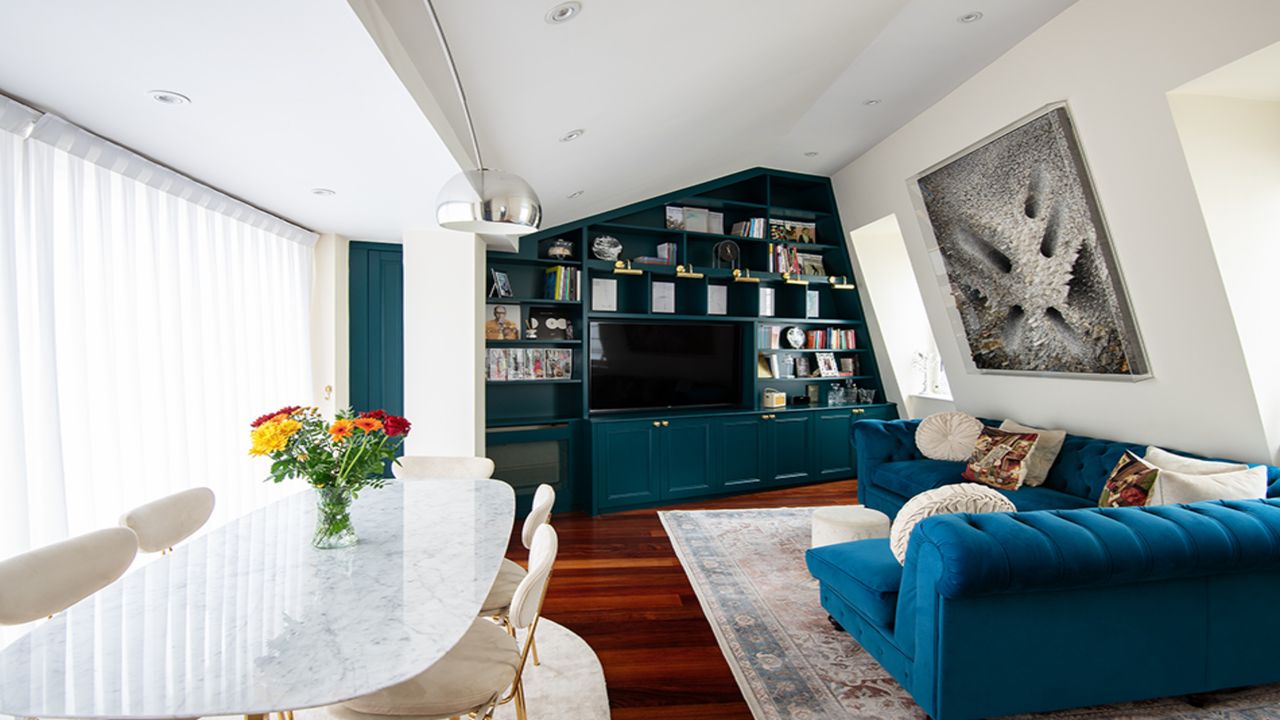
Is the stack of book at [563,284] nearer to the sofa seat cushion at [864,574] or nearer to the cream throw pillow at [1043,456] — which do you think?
the sofa seat cushion at [864,574]

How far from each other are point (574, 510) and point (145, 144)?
3537 millimetres

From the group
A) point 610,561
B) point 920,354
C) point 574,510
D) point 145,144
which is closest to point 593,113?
point 145,144

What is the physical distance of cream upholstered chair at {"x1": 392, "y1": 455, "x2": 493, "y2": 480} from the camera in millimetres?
2959

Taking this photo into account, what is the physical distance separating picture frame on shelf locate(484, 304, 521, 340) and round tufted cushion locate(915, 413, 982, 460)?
125 inches

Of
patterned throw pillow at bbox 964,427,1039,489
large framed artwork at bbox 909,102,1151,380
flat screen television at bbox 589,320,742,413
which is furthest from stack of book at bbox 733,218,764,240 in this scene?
patterned throw pillow at bbox 964,427,1039,489

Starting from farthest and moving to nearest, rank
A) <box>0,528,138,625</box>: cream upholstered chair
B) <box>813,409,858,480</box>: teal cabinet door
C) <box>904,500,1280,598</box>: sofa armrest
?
<box>813,409,858,480</box>: teal cabinet door < <box>904,500,1280,598</box>: sofa armrest < <box>0,528,138,625</box>: cream upholstered chair

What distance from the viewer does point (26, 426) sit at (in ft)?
6.01

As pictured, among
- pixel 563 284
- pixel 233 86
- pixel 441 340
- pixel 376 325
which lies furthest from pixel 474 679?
pixel 563 284

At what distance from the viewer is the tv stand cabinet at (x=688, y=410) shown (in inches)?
182

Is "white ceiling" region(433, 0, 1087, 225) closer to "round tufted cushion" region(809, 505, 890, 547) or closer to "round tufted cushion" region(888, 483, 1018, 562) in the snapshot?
"round tufted cushion" region(888, 483, 1018, 562)

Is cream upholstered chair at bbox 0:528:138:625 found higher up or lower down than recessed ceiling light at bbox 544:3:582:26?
lower down

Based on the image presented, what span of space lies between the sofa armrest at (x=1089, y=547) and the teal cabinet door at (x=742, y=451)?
306cm

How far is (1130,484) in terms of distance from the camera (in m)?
2.65

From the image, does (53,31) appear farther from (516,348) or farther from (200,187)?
(516,348)
